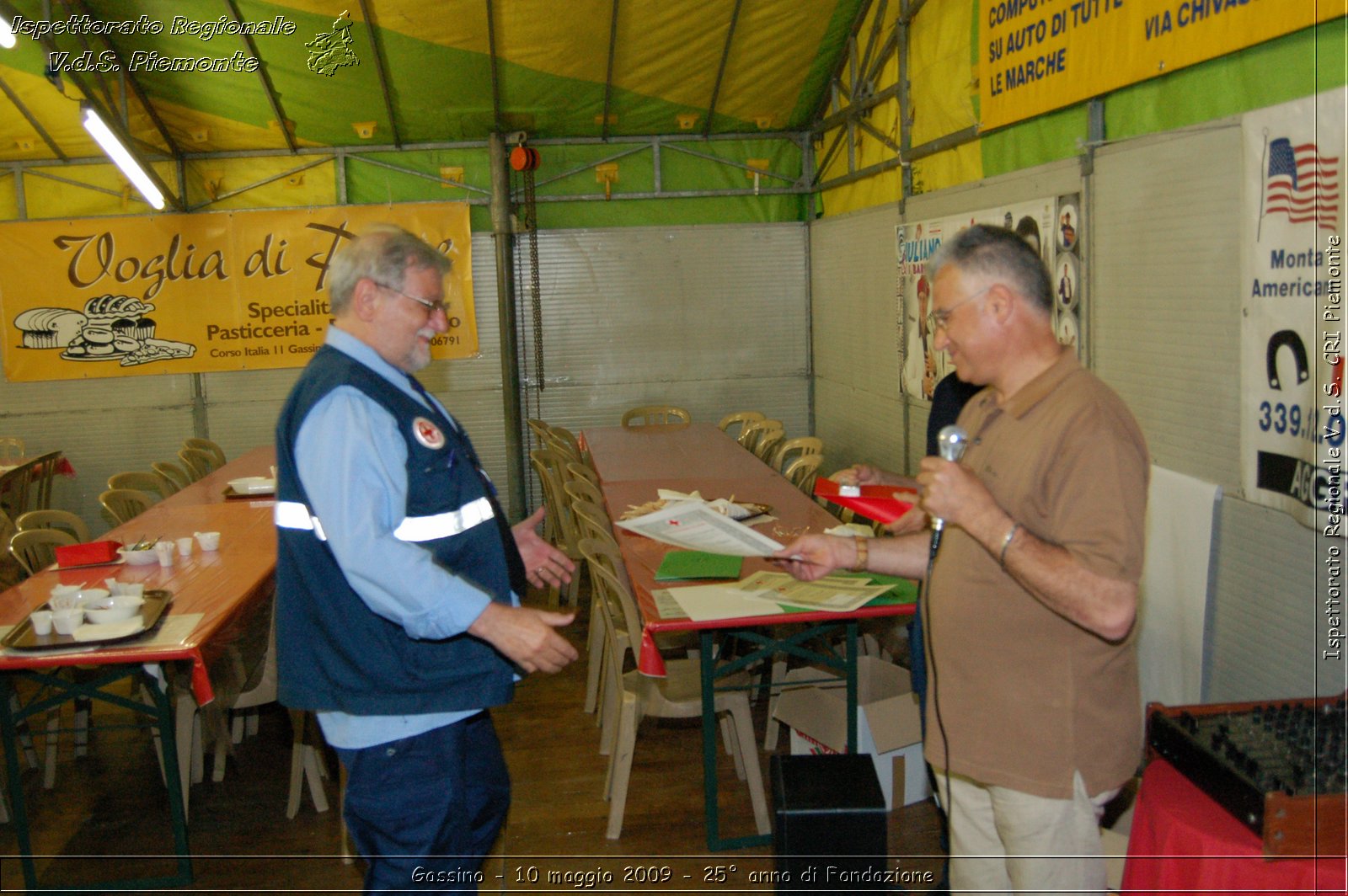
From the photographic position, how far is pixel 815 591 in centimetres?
346

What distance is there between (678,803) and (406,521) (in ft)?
7.51

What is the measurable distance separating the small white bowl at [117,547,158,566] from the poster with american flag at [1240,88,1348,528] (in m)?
4.00

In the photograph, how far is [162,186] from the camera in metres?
7.65

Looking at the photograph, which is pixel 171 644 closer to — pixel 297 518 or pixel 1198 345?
pixel 297 518

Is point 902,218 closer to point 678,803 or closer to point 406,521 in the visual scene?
point 678,803

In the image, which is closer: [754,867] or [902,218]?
[754,867]

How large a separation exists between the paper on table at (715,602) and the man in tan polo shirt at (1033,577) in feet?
4.14

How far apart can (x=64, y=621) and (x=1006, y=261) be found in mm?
3075

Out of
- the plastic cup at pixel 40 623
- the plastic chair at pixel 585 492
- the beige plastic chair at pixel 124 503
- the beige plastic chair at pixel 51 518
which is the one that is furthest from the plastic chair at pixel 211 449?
the plastic cup at pixel 40 623

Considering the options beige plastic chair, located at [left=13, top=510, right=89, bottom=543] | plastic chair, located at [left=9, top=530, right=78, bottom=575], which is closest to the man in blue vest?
plastic chair, located at [left=9, top=530, right=78, bottom=575]

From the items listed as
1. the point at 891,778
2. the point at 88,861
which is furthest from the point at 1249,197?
the point at 88,861

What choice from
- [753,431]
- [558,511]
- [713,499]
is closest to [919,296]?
[753,431]

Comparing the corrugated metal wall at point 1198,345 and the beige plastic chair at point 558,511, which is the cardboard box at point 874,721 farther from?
the beige plastic chair at point 558,511

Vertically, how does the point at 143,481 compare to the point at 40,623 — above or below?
above
